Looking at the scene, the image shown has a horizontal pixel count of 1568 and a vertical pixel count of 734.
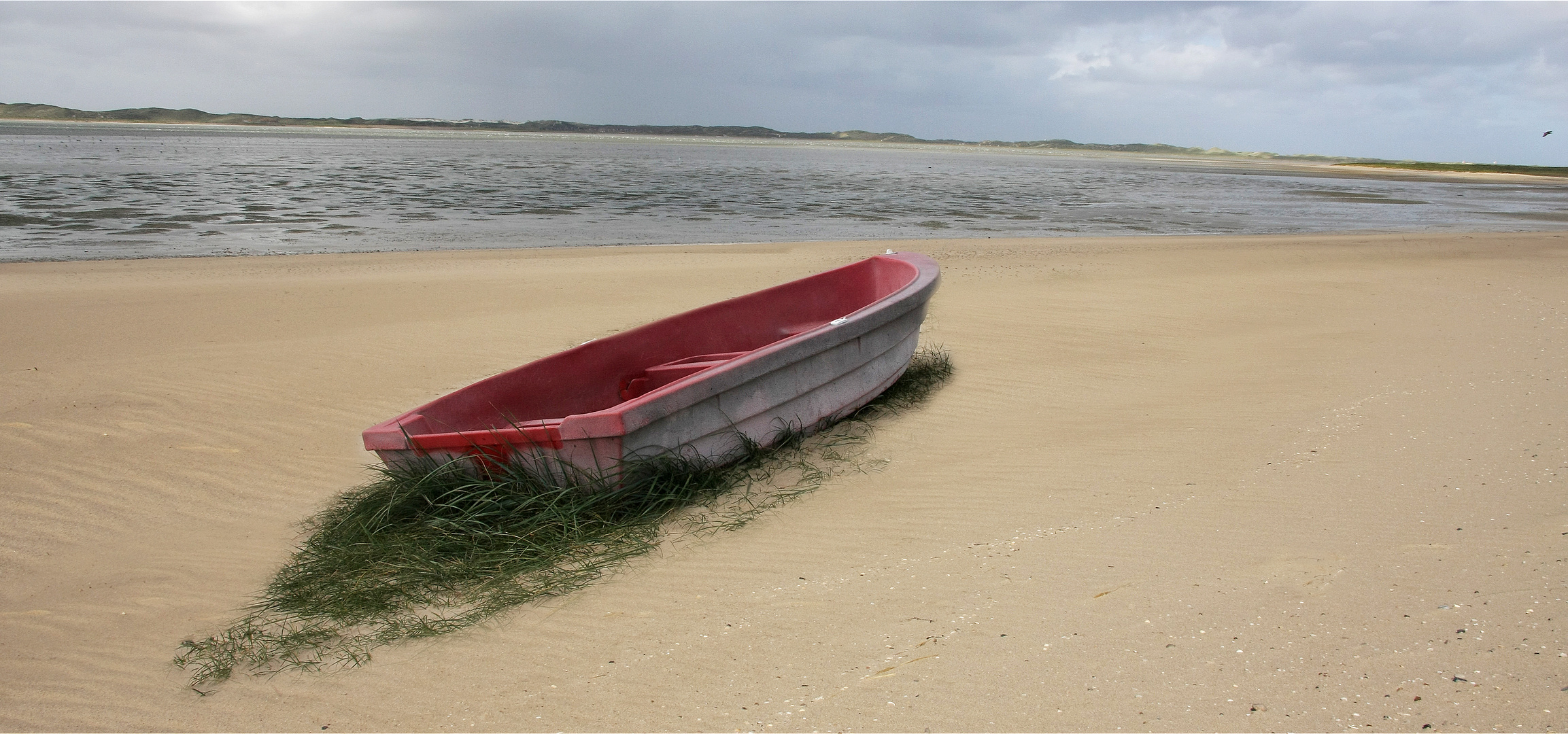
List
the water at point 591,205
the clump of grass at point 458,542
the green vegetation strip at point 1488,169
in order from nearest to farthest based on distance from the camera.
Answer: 1. the clump of grass at point 458,542
2. the water at point 591,205
3. the green vegetation strip at point 1488,169

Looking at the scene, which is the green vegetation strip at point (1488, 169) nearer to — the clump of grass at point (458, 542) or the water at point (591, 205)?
the water at point (591, 205)

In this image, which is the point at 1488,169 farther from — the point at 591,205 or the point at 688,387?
the point at 688,387

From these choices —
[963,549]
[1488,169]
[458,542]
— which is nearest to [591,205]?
[458,542]

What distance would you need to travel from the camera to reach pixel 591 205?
22.0m

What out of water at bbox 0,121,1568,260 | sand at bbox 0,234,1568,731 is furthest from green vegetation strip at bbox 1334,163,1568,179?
sand at bbox 0,234,1568,731

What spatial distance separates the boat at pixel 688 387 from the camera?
12.2 ft

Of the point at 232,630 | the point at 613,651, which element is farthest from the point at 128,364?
the point at 613,651

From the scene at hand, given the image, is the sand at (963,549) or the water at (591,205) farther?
the water at (591,205)

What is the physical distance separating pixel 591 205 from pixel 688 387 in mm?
19079

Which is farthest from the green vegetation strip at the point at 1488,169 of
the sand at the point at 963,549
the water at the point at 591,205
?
the sand at the point at 963,549

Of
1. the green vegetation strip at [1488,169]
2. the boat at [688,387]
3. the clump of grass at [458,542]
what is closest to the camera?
the clump of grass at [458,542]

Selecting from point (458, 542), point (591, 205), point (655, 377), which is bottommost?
point (458, 542)

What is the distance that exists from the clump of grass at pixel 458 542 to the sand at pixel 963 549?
0.42ft

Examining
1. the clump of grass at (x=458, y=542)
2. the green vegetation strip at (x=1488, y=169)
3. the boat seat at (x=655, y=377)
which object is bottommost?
the clump of grass at (x=458, y=542)
